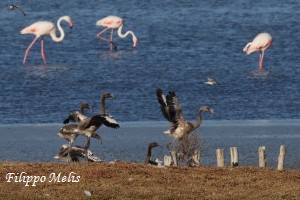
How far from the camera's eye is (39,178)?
1097 centimetres

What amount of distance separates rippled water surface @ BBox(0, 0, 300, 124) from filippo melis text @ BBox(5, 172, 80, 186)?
6.22 m

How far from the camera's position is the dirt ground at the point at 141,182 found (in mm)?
10359

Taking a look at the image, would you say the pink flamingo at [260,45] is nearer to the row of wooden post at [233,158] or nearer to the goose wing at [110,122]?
the row of wooden post at [233,158]

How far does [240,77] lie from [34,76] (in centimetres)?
430

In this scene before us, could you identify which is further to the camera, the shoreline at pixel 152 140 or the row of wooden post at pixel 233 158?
the shoreline at pixel 152 140

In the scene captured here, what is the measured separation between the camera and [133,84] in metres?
20.3

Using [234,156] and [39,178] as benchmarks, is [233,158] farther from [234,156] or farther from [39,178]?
[39,178]

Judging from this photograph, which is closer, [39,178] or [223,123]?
[39,178]

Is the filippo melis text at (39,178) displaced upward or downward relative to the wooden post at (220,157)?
upward

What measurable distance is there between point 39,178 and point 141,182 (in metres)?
1.08

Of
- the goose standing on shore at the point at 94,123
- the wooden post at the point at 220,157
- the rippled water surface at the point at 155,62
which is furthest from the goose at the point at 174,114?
the rippled water surface at the point at 155,62

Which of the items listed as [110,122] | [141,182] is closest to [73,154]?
[110,122]

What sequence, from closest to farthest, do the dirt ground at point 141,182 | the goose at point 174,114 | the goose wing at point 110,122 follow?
1. the dirt ground at point 141,182
2. the goose wing at point 110,122
3. the goose at point 174,114

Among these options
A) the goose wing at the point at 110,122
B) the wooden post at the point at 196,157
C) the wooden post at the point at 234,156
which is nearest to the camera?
the goose wing at the point at 110,122
